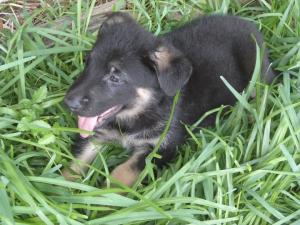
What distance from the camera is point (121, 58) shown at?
269 centimetres

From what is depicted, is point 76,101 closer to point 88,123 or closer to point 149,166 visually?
point 88,123

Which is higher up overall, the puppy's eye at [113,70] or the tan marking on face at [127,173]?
the puppy's eye at [113,70]

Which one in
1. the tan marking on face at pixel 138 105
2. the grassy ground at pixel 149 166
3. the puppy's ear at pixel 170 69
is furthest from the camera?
the tan marking on face at pixel 138 105

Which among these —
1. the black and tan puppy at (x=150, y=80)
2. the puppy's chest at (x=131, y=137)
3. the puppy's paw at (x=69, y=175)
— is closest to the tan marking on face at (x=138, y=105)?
the black and tan puppy at (x=150, y=80)

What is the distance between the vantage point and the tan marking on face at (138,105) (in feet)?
9.26

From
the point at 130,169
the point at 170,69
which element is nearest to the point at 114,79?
the point at 170,69

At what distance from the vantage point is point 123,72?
8.83ft

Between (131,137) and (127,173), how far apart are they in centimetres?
25

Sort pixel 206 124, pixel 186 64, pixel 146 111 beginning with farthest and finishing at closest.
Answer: pixel 206 124 < pixel 146 111 < pixel 186 64

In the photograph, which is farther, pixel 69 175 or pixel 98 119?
pixel 69 175

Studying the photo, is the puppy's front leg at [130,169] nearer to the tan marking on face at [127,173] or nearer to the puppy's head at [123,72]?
the tan marking on face at [127,173]

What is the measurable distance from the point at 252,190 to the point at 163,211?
0.64m

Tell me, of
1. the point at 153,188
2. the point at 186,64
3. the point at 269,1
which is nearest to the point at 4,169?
the point at 153,188

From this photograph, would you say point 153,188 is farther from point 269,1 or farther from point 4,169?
point 269,1
